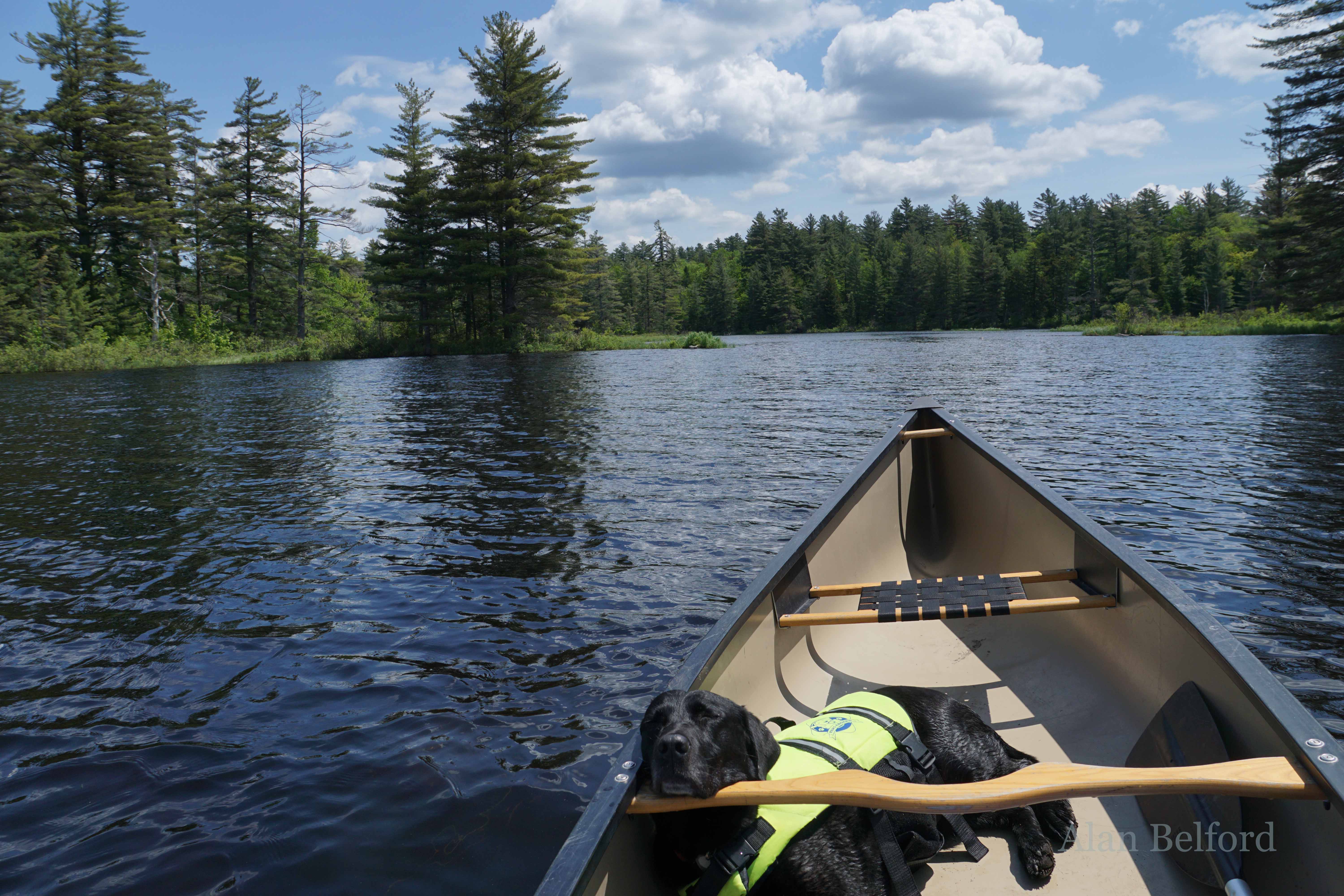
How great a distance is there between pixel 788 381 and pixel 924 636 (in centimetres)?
2075

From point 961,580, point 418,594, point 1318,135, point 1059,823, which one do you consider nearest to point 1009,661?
point 961,580

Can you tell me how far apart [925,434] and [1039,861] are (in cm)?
413

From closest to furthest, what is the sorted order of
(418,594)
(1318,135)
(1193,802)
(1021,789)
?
(1021,789) < (1193,802) < (418,594) < (1318,135)

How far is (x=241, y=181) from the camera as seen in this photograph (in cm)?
4334

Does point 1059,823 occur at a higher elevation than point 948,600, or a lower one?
lower

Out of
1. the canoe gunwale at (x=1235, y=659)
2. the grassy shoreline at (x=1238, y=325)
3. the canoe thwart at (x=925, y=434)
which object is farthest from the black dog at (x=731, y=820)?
the grassy shoreline at (x=1238, y=325)

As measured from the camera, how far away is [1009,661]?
4074 millimetres

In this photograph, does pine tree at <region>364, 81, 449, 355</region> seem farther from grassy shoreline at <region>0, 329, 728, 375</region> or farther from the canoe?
the canoe

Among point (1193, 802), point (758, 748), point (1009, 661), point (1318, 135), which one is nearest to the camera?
point (758, 748)

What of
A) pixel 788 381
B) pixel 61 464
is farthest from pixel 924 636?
pixel 788 381

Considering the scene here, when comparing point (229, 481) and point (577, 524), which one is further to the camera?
point (229, 481)

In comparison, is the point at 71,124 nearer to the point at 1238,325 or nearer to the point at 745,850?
the point at 745,850

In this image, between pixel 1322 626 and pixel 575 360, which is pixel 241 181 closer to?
pixel 575 360

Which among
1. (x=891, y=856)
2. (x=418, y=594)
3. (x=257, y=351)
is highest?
(x=257, y=351)
